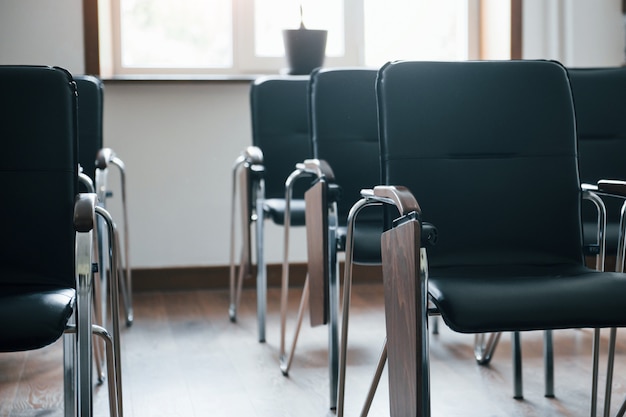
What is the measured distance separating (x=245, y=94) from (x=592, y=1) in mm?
1669

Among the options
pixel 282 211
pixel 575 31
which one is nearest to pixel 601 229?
pixel 282 211

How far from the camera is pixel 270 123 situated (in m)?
3.34

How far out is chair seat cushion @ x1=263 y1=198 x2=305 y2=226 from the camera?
304 cm

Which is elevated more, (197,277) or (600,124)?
(600,124)

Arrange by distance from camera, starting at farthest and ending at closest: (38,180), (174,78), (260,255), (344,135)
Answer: (174,78)
(260,255)
(344,135)
(38,180)

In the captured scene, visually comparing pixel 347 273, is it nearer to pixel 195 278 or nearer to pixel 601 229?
pixel 601 229

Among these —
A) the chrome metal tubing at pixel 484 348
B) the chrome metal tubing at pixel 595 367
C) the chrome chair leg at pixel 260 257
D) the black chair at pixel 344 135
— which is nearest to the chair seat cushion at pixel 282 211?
the chrome chair leg at pixel 260 257

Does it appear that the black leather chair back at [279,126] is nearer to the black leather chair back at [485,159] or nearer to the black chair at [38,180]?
the black leather chair back at [485,159]

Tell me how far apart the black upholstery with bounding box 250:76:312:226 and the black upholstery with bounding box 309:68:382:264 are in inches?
18.9

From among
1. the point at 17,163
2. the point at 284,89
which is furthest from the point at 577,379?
the point at 17,163

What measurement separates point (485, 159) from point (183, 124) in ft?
7.50

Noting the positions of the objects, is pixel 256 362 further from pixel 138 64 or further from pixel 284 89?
pixel 138 64

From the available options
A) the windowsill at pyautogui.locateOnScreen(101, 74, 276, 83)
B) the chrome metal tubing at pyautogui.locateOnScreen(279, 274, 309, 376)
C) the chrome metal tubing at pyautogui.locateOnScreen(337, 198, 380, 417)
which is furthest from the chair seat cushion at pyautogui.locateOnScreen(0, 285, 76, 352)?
the windowsill at pyautogui.locateOnScreen(101, 74, 276, 83)

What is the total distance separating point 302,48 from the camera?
3.85 metres
